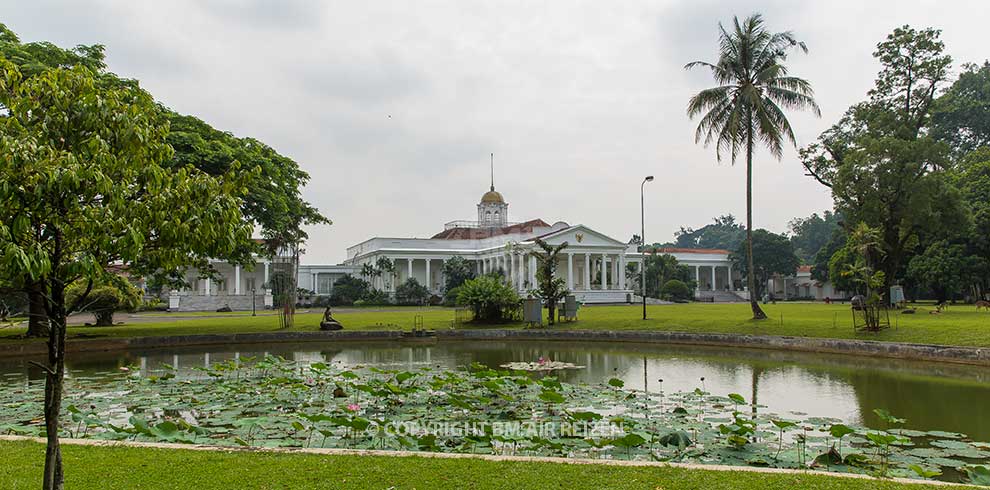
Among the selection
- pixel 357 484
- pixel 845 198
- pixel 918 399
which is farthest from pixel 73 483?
pixel 845 198

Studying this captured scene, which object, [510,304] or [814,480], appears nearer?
[814,480]

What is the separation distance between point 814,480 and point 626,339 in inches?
729

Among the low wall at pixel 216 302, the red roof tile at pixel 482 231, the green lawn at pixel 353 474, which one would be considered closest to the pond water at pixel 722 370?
the green lawn at pixel 353 474

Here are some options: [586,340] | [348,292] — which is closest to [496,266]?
[348,292]

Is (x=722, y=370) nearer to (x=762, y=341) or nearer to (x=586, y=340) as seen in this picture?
(x=762, y=341)

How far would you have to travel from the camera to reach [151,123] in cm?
514

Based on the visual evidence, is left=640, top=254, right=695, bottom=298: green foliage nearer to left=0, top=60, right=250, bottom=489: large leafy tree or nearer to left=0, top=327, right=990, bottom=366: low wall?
left=0, top=327, right=990, bottom=366: low wall

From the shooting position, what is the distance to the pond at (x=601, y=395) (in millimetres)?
7637

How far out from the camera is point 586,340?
2453cm

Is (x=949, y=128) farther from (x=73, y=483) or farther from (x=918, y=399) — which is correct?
(x=73, y=483)

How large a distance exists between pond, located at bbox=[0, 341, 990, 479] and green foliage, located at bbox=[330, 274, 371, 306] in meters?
39.5

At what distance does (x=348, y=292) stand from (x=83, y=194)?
185ft

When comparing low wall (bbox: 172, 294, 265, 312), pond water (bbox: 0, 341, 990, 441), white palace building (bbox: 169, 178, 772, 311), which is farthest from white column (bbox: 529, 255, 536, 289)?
pond water (bbox: 0, 341, 990, 441)

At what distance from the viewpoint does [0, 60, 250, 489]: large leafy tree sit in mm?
4031
